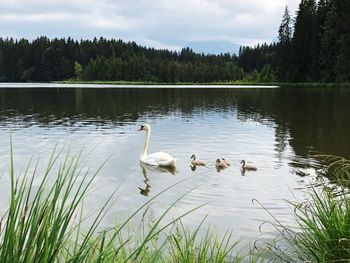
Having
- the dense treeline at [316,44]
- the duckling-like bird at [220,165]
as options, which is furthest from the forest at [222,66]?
the duckling-like bird at [220,165]

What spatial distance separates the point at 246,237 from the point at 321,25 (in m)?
91.8

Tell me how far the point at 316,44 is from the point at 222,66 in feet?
280

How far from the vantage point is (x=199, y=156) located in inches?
639

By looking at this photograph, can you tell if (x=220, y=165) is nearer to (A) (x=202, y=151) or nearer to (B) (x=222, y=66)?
(A) (x=202, y=151)

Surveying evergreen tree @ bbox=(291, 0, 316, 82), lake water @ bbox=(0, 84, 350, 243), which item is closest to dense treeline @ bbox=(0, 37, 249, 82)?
evergreen tree @ bbox=(291, 0, 316, 82)

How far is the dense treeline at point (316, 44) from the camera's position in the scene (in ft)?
275

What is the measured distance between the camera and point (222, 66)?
177125 mm

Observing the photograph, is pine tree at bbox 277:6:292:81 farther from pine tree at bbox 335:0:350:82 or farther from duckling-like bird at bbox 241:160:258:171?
duckling-like bird at bbox 241:160:258:171

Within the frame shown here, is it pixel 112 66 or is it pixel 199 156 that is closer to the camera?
pixel 199 156

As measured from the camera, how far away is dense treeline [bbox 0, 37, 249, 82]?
14900cm

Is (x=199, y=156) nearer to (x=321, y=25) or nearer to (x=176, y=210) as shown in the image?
(x=176, y=210)

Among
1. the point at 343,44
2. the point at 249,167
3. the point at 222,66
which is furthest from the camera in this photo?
the point at 222,66

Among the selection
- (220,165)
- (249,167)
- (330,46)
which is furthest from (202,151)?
(330,46)

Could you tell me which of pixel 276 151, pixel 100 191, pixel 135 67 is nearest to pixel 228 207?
pixel 100 191
